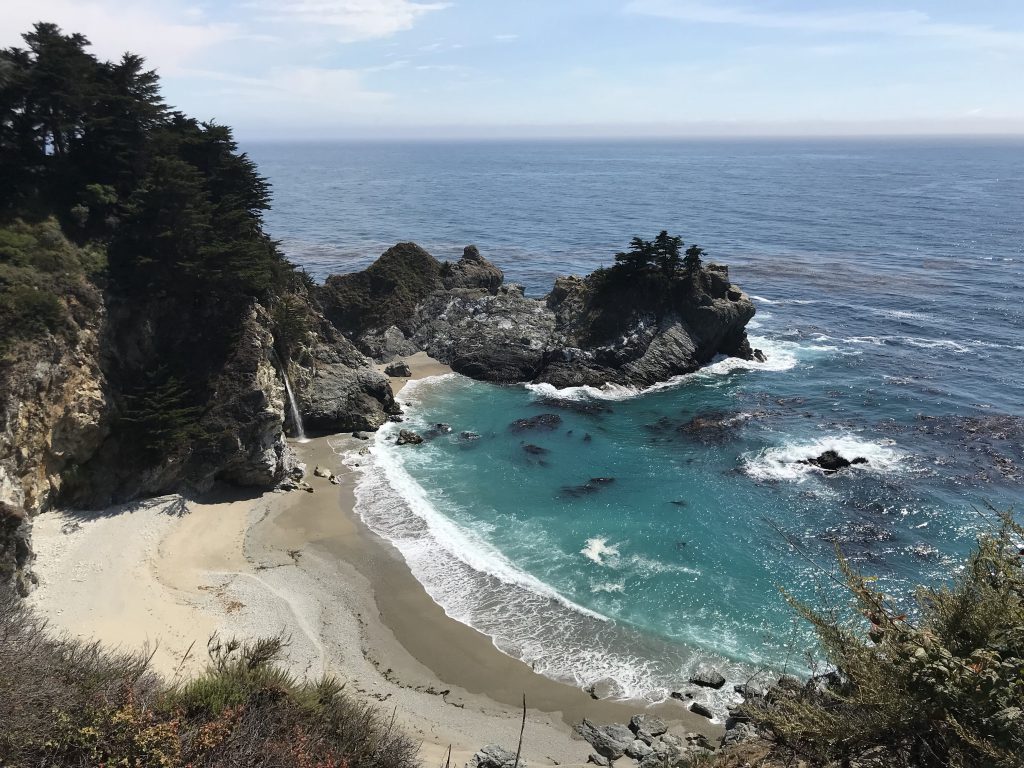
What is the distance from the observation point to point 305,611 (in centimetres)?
2302

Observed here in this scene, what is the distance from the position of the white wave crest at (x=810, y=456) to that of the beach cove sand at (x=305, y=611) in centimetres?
1696

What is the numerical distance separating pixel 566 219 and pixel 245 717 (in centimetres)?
10469

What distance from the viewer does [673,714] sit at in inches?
758

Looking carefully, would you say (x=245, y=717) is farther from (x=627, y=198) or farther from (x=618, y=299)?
(x=627, y=198)

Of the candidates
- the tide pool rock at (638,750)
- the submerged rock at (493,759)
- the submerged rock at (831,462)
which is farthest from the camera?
the submerged rock at (831,462)

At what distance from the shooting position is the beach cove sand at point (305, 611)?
1917cm

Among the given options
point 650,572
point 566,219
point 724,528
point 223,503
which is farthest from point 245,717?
point 566,219

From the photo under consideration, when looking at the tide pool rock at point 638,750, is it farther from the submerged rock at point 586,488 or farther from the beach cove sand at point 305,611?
the submerged rock at point 586,488

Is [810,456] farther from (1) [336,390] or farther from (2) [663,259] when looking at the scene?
(1) [336,390]

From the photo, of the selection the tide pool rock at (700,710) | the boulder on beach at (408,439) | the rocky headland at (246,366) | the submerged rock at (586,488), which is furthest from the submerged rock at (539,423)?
the tide pool rock at (700,710)

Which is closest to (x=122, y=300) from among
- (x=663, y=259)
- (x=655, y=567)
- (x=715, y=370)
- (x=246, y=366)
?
(x=246, y=366)

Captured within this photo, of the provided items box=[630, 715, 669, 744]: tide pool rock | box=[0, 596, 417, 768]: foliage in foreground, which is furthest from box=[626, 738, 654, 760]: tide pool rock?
box=[0, 596, 417, 768]: foliage in foreground

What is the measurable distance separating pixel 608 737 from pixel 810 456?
22.0 metres

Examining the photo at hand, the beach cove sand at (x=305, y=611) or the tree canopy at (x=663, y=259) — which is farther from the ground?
the tree canopy at (x=663, y=259)
